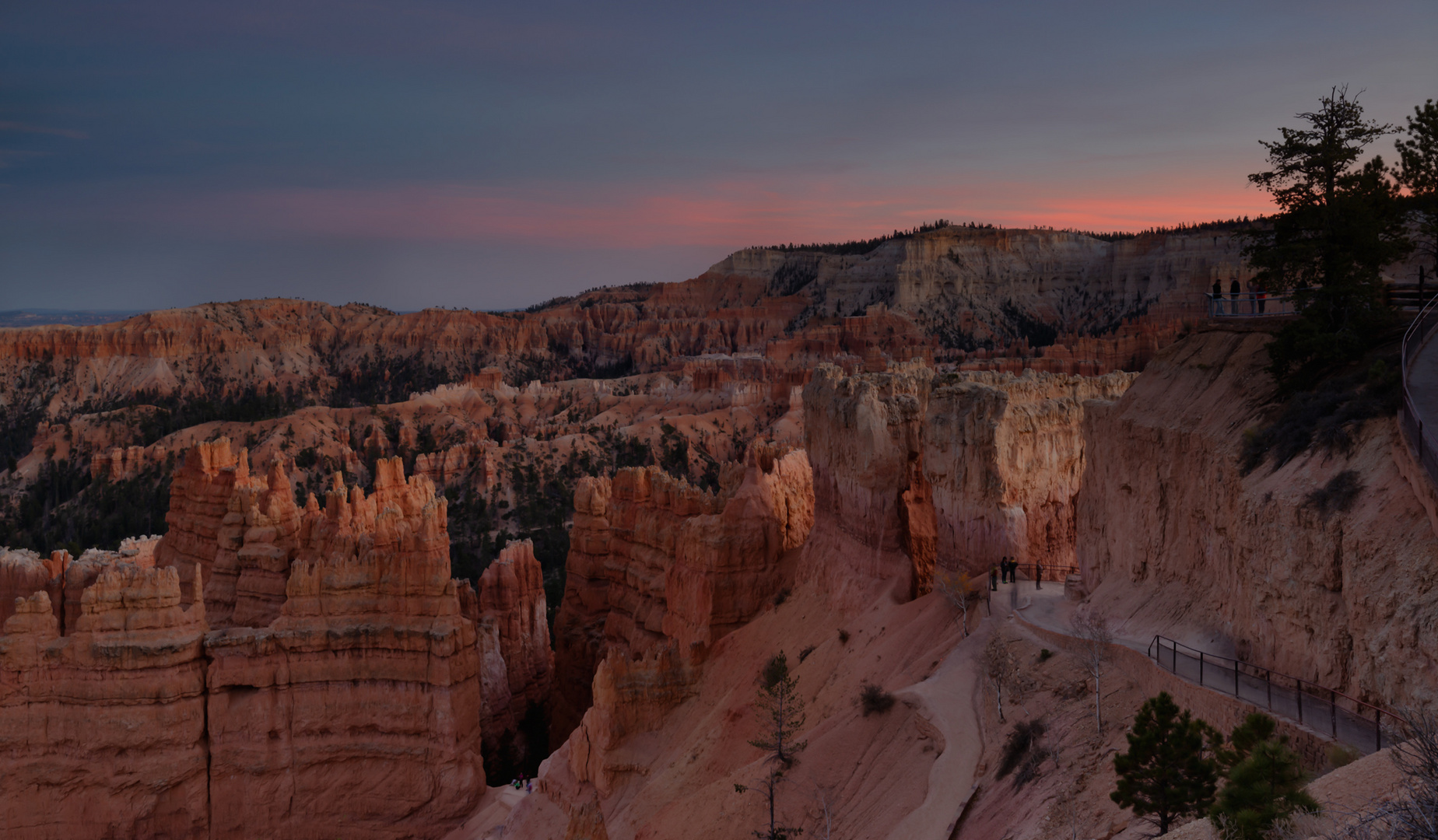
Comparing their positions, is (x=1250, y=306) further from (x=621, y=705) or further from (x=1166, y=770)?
(x=621, y=705)

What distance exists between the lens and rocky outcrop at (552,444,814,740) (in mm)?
31203

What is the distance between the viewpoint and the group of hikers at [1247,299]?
16844mm

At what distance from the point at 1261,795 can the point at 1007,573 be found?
45.9ft

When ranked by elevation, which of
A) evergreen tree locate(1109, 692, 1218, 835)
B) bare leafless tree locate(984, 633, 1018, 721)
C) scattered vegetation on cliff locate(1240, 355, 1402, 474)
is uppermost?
scattered vegetation on cliff locate(1240, 355, 1402, 474)

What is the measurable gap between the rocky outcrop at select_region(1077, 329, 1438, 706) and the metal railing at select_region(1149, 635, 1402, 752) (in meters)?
0.19

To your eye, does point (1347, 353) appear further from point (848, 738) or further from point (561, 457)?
point (561, 457)

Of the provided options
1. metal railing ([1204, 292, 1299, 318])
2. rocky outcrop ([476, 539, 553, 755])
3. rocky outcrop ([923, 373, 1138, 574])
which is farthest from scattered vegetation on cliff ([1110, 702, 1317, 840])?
rocky outcrop ([476, 539, 553, 755])

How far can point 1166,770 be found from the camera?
9.88 metres

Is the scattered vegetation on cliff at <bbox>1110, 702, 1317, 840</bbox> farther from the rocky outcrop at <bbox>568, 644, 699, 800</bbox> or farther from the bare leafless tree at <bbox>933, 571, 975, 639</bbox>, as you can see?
the rocky outcrop at <bbox>568, 644, 699, 800</bbox>

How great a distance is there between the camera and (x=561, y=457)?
80312 millimetres

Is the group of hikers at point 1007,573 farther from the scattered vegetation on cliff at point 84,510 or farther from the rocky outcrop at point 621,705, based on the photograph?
the scattered vegetation on cliff at point 84,510

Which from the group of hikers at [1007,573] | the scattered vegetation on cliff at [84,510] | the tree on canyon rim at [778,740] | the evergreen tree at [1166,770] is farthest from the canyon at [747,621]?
the scattered vegetation on cliff at [84,510]

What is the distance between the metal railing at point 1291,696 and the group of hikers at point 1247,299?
6567mm

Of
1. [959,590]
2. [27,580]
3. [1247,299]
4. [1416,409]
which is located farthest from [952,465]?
[27,580]
